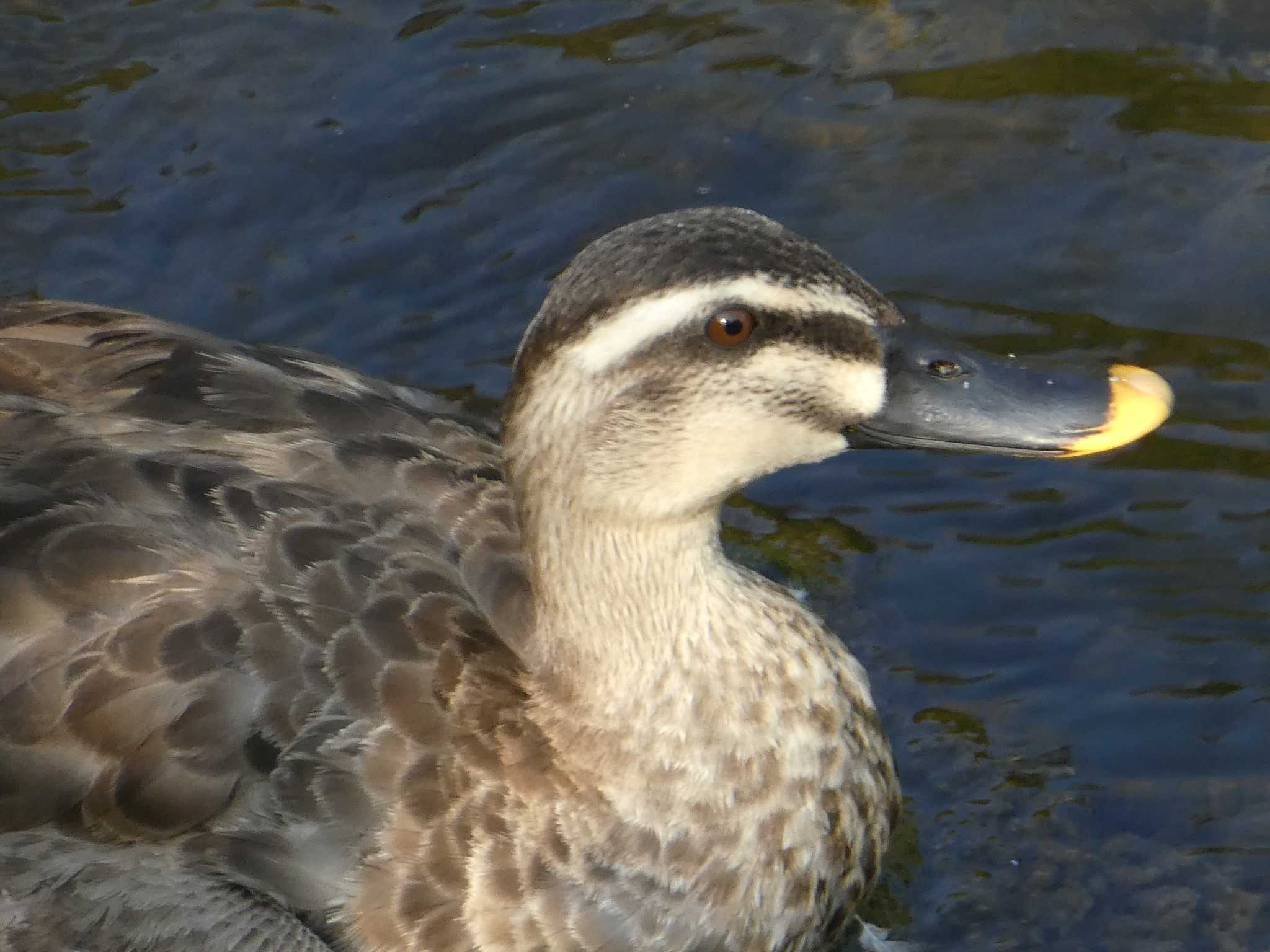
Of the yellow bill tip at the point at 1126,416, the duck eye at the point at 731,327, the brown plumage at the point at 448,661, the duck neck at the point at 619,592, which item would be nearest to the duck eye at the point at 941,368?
the brown plumage at the point at 448,661

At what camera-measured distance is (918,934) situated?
5.58 m

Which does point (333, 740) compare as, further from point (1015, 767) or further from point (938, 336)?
point (1015, 767)

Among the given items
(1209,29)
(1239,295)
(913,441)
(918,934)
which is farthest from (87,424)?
(1209,29)

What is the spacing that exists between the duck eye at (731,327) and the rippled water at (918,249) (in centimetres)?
200

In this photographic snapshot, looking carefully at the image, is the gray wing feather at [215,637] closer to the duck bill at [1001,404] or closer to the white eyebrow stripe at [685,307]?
the white eyebrow stripe at [685,307]

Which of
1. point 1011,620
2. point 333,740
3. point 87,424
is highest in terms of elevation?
point 87,424

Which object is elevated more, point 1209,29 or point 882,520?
point 1209,29

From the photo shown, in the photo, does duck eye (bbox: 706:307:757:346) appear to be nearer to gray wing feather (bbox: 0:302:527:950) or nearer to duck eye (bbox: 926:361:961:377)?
duck eye (bbox: 926:361:961:377)

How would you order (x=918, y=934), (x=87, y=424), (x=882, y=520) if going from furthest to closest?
(x=882, y=520), (x=918, y=934), (x=87, y=424)

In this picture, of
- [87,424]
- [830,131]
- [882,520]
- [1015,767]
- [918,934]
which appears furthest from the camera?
[830,131]

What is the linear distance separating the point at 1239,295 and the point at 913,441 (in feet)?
9.65

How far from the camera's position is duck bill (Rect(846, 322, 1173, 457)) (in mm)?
4648

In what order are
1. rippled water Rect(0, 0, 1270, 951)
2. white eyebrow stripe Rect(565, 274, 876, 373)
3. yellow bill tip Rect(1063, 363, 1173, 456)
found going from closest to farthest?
white eyebrow stripe Rect(565, 274, 876, 373) → yellow bill tip Rect(1063, 363, 1173, 456) → rippled water Rect(0, 0, 1270, 951)

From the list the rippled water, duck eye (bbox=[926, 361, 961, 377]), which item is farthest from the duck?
the rippled water
